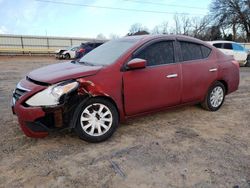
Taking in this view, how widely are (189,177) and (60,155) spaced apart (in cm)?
167

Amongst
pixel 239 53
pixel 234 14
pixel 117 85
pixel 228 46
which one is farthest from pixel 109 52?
pixel 234 14

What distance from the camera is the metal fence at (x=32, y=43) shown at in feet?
91.8

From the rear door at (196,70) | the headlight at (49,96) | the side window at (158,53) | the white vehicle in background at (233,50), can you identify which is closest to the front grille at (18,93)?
the headlight at (49,96)

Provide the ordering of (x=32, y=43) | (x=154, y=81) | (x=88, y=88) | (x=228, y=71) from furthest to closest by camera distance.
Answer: (x=32, y=43), (x=228, y=71), (x=154, y=81), (x=88, y=88)

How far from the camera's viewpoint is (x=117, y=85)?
12.6 ft

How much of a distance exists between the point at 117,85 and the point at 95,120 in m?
0.62

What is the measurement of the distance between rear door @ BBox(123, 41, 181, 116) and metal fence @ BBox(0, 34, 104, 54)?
79.1 feet

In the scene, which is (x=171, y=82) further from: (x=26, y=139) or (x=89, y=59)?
(x=26, y=139)

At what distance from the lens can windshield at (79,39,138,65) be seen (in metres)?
4.16

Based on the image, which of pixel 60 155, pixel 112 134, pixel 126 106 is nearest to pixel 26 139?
pixel 60 155

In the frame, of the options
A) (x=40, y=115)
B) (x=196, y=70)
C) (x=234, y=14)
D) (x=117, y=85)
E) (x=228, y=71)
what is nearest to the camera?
(x=40, y=115)

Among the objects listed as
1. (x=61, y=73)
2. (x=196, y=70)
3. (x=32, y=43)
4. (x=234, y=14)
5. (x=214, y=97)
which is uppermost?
(x=234, y=14)

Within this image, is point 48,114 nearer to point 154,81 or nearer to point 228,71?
point 154,81

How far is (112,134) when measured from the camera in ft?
12.9
